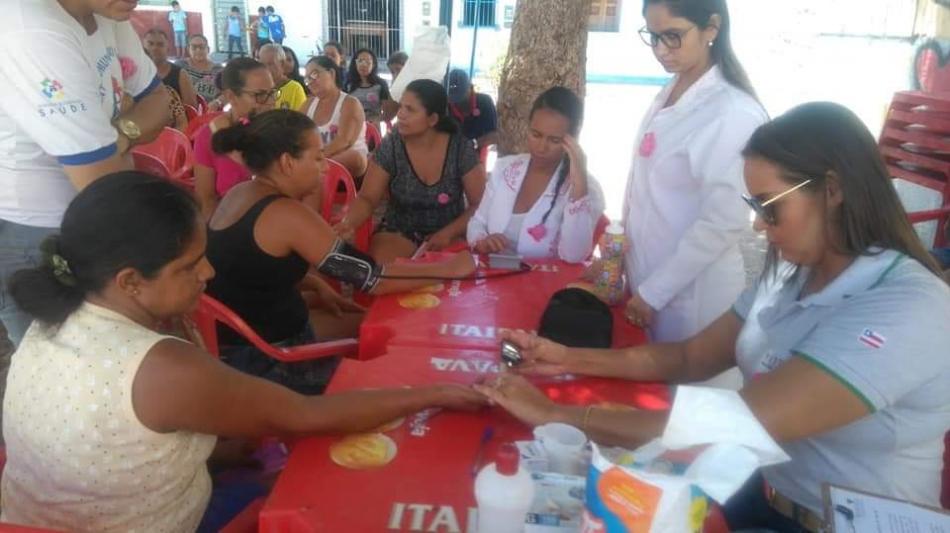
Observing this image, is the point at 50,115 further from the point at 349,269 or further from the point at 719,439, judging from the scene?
the point at 719,439

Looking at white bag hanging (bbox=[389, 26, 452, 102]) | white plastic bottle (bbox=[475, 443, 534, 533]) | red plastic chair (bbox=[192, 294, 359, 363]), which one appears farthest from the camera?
white bag hanging (bbox=[389, 26, 452, 102])

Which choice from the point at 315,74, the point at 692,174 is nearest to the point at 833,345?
the point at 692,174

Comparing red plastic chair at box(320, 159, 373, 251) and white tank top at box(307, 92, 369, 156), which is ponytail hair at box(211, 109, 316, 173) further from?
white tank top at box(307, 92, 369, 156)

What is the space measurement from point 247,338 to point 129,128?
29.7 inches

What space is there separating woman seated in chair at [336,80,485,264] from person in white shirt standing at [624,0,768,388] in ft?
4.43

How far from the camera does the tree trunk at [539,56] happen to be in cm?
445

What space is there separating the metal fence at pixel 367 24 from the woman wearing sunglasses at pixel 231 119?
14059mm

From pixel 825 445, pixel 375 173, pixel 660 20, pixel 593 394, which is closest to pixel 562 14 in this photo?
pixel 375 173

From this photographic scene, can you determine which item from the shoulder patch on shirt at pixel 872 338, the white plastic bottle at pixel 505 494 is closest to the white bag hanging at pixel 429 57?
the shoulder patch on shirt at pixel 872 338

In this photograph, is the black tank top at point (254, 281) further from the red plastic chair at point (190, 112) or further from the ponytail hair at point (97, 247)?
the red plastic chair at point (190, 112)

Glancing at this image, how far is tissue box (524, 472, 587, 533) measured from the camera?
1179mm

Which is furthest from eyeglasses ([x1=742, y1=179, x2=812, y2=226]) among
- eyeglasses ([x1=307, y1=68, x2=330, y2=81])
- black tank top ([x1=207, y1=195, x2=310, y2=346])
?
eyeglasses ([x1=307, y1=68, x2=330, y2=81])

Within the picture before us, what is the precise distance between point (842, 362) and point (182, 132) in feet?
16.4

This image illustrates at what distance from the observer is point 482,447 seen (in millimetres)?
1528
